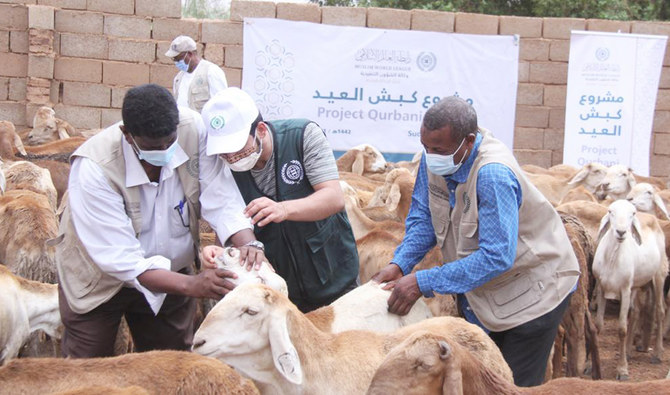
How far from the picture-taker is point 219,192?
414cm

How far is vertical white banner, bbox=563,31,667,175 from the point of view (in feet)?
51.1

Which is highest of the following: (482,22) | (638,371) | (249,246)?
(482,22)

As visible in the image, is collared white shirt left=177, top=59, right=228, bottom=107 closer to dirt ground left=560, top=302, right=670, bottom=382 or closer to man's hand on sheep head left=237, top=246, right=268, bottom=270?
dirt ground left=560, top=302, right=670, bottom=382

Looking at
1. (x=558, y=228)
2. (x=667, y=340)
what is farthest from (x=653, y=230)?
(x=558, y=228)

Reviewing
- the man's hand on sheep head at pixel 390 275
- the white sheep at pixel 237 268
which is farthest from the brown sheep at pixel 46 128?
the white sheep at pixel 237 268

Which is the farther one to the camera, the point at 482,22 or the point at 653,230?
the point at 482,22

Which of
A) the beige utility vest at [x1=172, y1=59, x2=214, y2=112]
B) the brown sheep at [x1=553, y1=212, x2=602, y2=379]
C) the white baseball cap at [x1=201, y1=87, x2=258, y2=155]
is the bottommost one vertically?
the brown sheep at [x1=553, y1=212, x2=602, y2=379]

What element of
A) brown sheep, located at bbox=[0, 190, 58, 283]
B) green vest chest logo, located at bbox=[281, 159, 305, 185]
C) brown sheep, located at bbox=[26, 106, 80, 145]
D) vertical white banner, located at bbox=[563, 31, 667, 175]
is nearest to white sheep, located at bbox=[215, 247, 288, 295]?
green vest chest logo, located at bbox=[281, 159, 305, 185]

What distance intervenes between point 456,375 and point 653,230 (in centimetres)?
701

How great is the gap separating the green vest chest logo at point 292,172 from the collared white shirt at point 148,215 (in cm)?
36

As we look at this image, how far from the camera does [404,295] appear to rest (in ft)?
14.7

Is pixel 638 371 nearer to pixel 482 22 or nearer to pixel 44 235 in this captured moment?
pixel 44 235

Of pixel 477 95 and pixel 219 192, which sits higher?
pixel 477 95

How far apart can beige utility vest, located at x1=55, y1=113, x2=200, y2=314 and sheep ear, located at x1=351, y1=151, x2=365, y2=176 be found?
924cm
